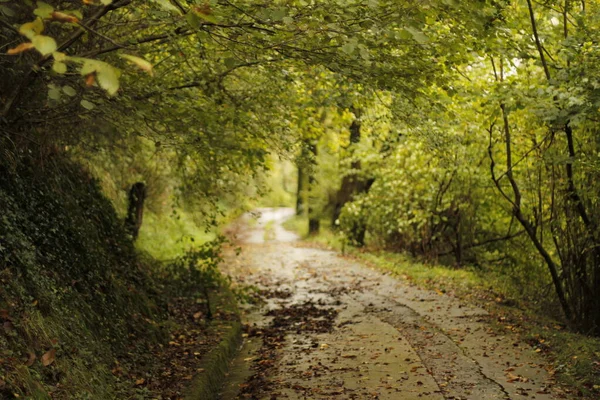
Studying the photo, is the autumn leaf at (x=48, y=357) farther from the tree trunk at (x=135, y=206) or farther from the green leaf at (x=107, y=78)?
the tree trunk at (x=135, y=206)

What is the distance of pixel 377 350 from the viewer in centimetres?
756

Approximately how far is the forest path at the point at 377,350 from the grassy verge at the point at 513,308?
0.25 m

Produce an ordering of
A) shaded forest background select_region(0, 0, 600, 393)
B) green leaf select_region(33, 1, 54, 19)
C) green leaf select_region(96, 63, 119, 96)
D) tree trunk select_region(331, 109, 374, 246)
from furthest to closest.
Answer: tree trunk select_region(331, 109, 374, 246)
shaded forest background select_region(0, 0, 600, 393)
green leaf select_region(33, 1, 54, 19)
green leaf select_region(96, 63, 119, 96)

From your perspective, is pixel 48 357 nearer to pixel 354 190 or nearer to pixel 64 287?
pixel 64 287

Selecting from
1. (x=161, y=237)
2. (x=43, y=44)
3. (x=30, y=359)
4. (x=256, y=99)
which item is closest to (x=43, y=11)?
(x=43, y=44)

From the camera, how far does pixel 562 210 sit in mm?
9422

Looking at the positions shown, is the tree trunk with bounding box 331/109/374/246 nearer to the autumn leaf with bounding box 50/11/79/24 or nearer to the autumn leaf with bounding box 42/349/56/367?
the autumn leaf with bounding box 42/349/56/367

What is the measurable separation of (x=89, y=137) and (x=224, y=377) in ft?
12.5

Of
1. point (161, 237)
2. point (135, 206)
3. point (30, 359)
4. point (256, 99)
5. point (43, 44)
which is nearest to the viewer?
point (43, 44)

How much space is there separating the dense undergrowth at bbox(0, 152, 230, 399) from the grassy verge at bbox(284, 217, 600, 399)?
4.79 meters

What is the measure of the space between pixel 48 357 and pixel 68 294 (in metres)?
1.40

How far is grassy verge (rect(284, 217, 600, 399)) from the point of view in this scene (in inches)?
245

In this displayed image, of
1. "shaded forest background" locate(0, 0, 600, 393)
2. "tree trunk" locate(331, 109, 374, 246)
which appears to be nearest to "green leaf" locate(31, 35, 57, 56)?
"shaded forest background" locate(0, 0, 600, 393)

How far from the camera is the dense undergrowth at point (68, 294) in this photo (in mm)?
4359
